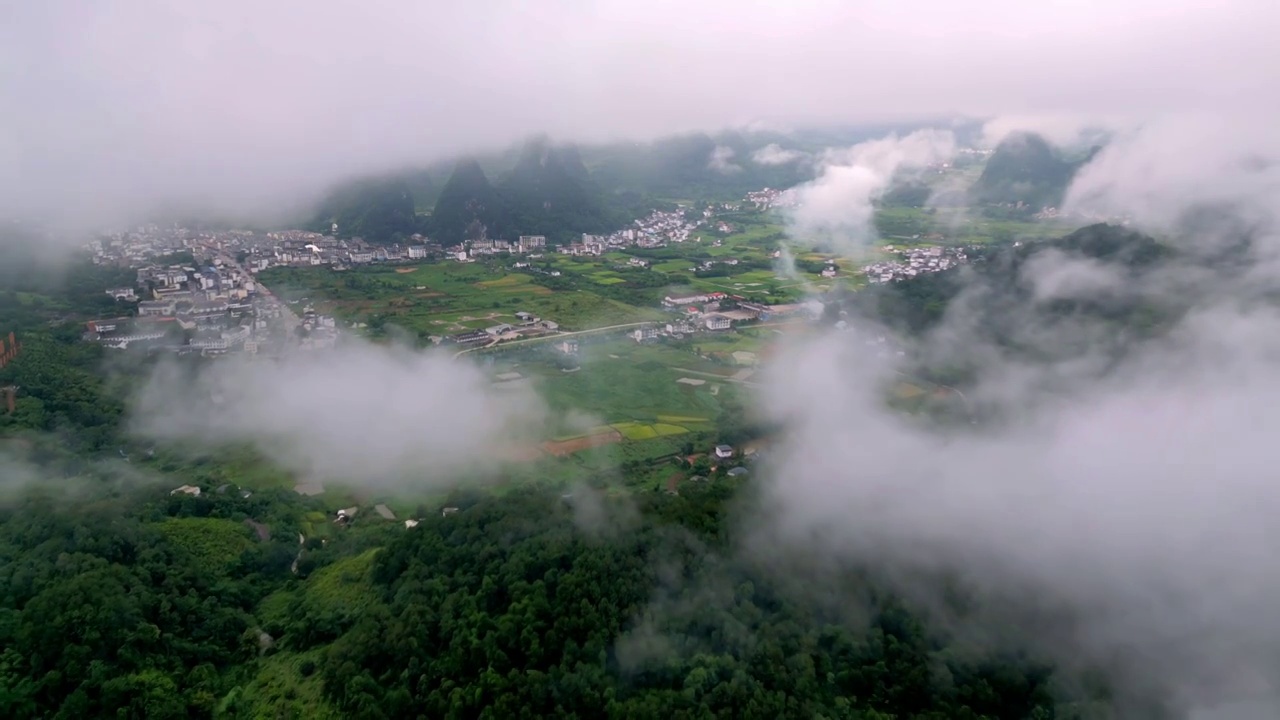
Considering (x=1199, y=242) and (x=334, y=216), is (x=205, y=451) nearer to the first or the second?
(x=1199, y=242)

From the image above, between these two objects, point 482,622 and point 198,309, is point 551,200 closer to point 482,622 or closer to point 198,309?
point 198,309

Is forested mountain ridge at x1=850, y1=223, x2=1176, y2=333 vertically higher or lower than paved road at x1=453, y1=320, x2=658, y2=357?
higher

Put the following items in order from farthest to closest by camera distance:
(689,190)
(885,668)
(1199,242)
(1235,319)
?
(689,190) → (1199,242) → (1235,319) → (885,668)

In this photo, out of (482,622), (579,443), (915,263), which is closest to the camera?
(482,622)

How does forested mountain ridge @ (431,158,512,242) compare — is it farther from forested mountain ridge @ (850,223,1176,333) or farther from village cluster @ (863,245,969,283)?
forested mountain ridge @ (850,223,1176,333)

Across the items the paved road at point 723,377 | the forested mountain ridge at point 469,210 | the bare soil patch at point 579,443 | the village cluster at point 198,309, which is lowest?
the bare soil patch at point 579,443

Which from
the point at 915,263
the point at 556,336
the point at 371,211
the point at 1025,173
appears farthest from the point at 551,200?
the point at 1025,173

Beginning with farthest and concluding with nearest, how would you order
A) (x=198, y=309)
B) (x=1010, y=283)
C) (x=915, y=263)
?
1. (x=915, y=263)
2. (x=198, y=309)
3. (x=1010, y=283)

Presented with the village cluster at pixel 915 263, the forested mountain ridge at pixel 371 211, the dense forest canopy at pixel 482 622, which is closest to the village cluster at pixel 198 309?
the forested mountain ridge at pixel 371 211

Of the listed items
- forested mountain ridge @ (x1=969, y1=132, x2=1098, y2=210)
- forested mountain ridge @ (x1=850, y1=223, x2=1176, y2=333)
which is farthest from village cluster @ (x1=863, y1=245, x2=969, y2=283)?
forested mountain ridge @ (x1=969, y1=132, x2=1098, y2=210)

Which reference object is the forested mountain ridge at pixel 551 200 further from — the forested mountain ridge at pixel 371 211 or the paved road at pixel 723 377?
the paved road at pixel 723 377

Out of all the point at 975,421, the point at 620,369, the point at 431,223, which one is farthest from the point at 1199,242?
the point at 431,223
